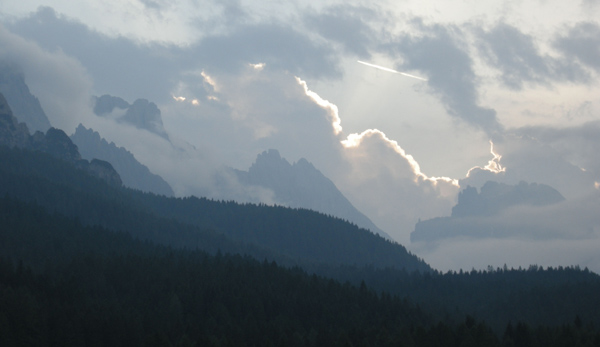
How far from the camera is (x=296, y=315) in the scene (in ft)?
631

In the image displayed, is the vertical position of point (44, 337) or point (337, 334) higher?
point (337, 334)

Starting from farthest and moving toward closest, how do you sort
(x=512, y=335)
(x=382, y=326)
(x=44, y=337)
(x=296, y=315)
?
1. (x=296, y=315)
2. (x=382, y=326)
3. (x=512, y=335)
4. (x=44, y=337)

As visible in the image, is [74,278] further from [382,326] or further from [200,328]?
[382,326]

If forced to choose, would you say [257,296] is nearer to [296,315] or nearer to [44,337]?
[296,315]

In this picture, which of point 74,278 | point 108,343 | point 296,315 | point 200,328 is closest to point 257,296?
point 296,315

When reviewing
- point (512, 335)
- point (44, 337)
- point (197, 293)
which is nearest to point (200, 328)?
point (197, 293)

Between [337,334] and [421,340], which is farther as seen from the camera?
[337,334]

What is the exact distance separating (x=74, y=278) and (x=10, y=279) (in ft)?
56.5

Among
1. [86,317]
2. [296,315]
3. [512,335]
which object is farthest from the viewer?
[296,315]

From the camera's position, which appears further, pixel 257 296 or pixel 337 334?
pixel 257 296

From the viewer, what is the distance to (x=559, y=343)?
155375 mm

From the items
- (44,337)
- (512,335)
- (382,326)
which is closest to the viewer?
(44,337)

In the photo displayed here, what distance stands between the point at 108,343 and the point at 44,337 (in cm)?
1217

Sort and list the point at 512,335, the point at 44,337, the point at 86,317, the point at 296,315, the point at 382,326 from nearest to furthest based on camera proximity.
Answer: the point at 44,337, the point at 86,317, the point at 512,335, the point at 382,326, the point at 296,315
